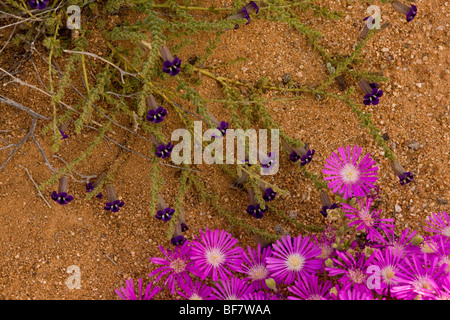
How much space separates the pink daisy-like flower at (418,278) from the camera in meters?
1.60

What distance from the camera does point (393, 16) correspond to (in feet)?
8.01

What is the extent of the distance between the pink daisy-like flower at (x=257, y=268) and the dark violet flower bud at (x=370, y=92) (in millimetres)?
848

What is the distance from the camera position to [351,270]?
1770 mm

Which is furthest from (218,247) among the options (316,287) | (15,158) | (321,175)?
(15,158)

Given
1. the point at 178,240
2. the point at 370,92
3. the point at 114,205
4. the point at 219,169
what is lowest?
the point at 178,240

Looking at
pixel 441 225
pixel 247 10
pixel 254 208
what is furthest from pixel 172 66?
pixel 441 225

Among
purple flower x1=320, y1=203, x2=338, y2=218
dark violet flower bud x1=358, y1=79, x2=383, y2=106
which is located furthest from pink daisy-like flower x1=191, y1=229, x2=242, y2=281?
dark violet flower bud x1=358, y1=79, x2=383, y2=106

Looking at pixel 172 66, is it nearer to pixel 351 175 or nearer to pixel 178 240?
pixel 178 240

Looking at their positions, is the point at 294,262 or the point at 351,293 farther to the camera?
the point at 294,262

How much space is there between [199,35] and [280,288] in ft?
4.26

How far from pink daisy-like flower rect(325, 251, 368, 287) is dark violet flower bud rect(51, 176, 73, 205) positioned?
113 centimetres

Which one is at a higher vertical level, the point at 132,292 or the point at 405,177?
the point at 405,177

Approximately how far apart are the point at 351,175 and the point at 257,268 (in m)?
0.59

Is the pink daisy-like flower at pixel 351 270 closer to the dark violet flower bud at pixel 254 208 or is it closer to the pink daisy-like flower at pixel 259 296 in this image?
the pink daisy-like flower at pixel 259 296
